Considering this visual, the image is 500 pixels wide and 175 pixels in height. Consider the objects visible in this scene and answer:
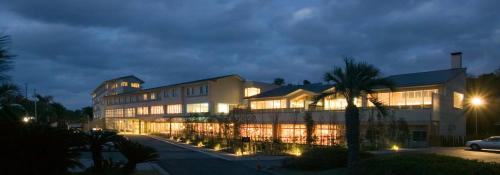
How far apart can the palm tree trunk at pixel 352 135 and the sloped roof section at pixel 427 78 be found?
20.4m

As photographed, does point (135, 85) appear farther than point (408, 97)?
Yes

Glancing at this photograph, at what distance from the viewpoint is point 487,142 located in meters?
32.6

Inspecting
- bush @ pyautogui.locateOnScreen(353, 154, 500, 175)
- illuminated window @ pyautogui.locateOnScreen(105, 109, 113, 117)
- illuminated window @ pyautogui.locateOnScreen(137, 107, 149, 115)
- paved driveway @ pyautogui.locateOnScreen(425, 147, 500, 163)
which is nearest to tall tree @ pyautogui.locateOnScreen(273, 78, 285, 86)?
illuminated window @ pyautogui.locateOnScreen(137, 107, 149, 115)

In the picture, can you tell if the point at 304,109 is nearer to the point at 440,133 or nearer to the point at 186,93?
the point at 440,133

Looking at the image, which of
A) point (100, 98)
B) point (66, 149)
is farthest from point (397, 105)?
point (100, 98)

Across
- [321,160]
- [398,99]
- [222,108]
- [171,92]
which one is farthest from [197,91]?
[321,160]

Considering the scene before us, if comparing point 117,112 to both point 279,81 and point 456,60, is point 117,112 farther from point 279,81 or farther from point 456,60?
point 456,60

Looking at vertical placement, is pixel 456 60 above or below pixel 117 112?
above

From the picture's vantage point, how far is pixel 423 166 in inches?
585

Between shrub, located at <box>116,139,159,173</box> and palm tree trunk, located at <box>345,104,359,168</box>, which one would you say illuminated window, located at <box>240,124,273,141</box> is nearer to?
palm tree trunk, located at <box>345,104,359,168</box>

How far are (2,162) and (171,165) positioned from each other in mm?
15156

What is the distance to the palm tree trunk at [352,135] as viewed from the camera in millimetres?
20000

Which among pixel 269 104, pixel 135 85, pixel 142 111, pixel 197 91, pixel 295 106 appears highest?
pixel 135 85

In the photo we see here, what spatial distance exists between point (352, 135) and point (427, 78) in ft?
84.7
